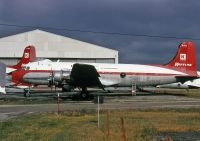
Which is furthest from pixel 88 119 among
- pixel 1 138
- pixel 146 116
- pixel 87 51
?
pixel 87 51

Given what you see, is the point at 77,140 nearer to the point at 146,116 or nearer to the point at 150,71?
the point at 146,116

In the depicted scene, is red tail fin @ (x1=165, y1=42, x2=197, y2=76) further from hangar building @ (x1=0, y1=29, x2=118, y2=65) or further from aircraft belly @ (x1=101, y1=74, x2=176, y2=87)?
hangar building @ (x1=0, y1=29, x2=118, y2=65)

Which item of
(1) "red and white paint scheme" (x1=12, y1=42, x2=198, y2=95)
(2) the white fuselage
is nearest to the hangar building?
(1) "red and white paint scheme" (x1=12, y1=42, x2=198, y2=95)

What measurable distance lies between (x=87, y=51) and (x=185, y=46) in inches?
1319

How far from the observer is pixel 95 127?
25438 millimetres

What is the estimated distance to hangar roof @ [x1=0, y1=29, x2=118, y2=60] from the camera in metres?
88.9

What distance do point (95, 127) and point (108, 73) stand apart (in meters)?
29.5

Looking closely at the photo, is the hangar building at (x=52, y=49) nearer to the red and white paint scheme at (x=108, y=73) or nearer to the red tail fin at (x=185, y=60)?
the red tail fin at (x=185, y=60)

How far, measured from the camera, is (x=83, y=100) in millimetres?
49719

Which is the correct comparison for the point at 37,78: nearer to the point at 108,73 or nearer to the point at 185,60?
the point at 108,73

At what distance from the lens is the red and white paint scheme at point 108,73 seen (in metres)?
49.9

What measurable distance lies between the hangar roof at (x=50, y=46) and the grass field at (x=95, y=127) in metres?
57.1

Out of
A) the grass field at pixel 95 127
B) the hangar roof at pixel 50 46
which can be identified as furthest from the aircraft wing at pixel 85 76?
the hangar roof at pixel 50 46

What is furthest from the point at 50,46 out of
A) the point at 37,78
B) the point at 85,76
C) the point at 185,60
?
the point at 85,76
